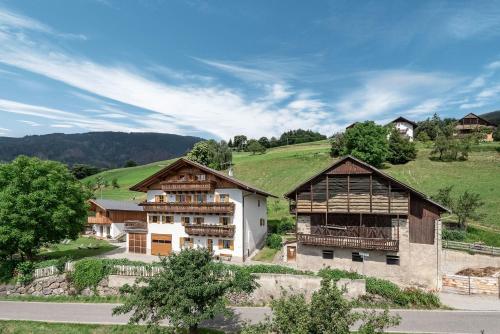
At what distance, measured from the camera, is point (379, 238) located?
3122cm

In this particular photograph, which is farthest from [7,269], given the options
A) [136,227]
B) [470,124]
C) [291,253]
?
[470,124]

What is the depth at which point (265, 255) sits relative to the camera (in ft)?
128

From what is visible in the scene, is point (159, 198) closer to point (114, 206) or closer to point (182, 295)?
point (114, 206)

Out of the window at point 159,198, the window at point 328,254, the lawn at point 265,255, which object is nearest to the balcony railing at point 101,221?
the window at point 159,198

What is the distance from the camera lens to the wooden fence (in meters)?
35.6

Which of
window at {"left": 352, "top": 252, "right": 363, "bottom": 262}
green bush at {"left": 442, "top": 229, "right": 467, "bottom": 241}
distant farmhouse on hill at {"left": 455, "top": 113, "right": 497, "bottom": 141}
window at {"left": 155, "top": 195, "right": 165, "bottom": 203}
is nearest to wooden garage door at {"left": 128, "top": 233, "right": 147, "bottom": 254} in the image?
window at {"left": 155, "top": 195, "right": 165, "bottom": 203}

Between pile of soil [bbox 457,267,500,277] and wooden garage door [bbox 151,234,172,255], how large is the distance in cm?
3174

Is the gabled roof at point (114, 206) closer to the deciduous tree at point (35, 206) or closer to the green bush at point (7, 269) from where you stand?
the deciduous tree at point (35, 206)

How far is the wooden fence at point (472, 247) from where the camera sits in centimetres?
3559

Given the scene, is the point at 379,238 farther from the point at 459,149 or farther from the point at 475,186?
the point at 459,149

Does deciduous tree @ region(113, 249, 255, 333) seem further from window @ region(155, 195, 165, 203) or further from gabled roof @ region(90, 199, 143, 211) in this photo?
gabled roof @ region(90, 199, 143, 211)

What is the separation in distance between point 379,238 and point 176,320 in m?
20.5

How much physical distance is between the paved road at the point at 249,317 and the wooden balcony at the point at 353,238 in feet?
21.9

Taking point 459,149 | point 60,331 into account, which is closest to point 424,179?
point 459,149
